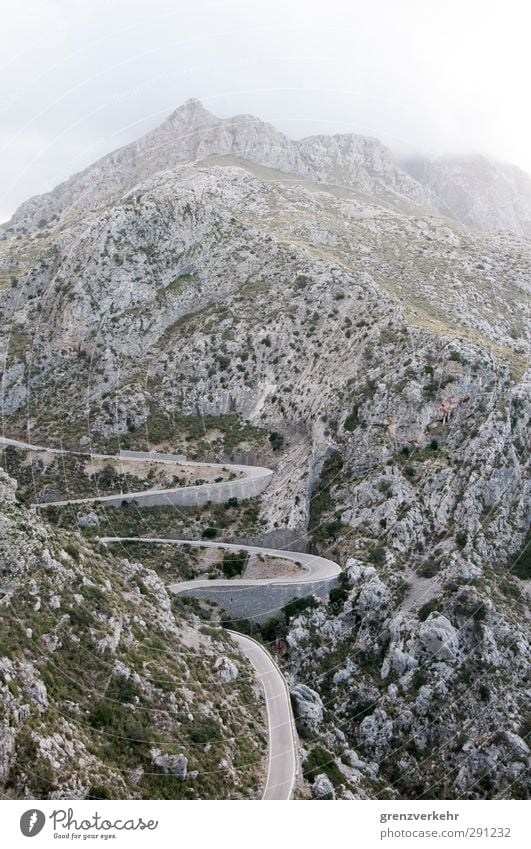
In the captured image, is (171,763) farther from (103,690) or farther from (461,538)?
(461,538)

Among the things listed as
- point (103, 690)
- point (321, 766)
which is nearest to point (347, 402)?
point (321, 766)

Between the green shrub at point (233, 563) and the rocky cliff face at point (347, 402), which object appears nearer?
the rocky cliff face at point (347, 402)

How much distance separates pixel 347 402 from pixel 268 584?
93.7 ft

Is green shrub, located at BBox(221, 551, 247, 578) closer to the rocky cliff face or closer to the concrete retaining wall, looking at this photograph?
the concrete retaining wall

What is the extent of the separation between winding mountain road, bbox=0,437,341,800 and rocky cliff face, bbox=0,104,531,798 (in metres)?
1.73

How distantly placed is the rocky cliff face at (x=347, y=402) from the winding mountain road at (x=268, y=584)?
1728 millimetres

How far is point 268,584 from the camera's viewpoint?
177ft

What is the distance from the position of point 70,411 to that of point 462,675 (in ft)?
209

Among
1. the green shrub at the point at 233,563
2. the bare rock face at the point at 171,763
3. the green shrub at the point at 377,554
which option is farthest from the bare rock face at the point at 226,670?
the green shrub at the point at 377,554

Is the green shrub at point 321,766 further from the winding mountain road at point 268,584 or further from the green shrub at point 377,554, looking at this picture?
the green shrub at point 377,554

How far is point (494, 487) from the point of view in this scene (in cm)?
5994

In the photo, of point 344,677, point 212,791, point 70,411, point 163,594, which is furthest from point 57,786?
point 70,411

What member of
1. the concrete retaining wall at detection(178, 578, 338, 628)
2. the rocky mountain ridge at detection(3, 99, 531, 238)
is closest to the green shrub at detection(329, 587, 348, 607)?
the concrete retaining wall at detection(178, 578, 338, 628)

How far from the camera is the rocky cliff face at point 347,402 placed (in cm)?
4431
